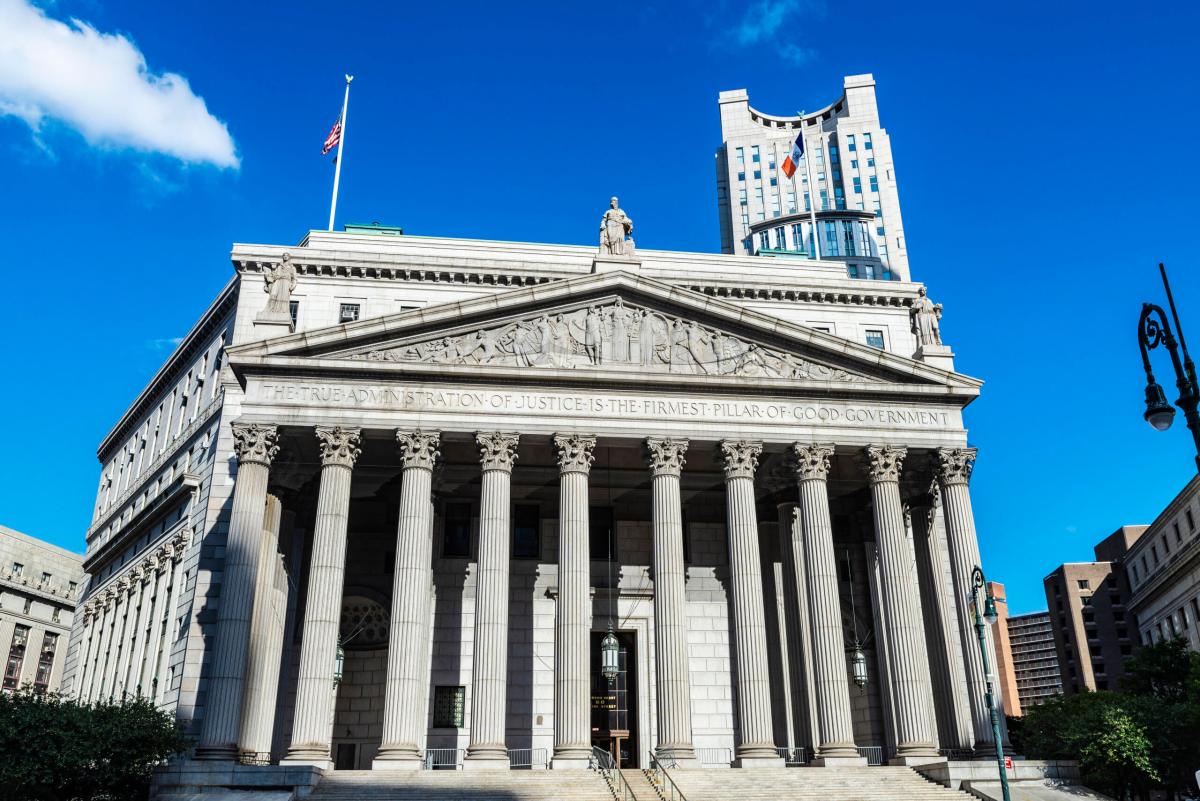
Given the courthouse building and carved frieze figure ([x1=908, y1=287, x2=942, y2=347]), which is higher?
carved frieze figure ([x1=908, y1=287, x2=942, y2=347])

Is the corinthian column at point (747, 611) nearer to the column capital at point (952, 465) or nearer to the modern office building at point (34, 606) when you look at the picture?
the column capital at point (952, 465)

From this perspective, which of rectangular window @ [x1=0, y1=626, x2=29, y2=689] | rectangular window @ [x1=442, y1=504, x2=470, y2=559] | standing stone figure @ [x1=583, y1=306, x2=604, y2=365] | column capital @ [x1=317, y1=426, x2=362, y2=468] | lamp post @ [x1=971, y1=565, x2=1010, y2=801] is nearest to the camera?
lamp post @ [x1=971, y1=565, x2=1010, y2=801]

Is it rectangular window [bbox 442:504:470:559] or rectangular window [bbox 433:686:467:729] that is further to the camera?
rectangular window [bbox 442:504:470:559]

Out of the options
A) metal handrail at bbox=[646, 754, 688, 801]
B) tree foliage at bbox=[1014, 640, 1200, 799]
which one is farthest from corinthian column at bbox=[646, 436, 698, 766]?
tree foliage at bbox=[1014, 640, 1200, 799]

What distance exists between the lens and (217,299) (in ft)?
168

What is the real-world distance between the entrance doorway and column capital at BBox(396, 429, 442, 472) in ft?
38.8

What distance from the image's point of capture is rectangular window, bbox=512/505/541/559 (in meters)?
44.7

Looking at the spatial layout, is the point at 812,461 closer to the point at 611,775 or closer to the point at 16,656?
the point at 611,775

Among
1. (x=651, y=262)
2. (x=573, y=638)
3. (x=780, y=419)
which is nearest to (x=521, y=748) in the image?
(x=573, y=638)

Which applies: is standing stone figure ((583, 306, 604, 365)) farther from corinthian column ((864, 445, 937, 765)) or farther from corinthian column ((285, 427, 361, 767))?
corinthian column ((864, 445, 937, 765))

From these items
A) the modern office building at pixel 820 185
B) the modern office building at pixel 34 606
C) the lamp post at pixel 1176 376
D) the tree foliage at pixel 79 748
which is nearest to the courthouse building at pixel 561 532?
the tree foliage at pixel 79 748

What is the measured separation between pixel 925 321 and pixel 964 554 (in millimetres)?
10418

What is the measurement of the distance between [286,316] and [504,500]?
37.2ft

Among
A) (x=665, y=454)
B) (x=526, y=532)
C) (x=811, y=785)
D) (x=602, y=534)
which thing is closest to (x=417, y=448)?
(x=665, y=454)
